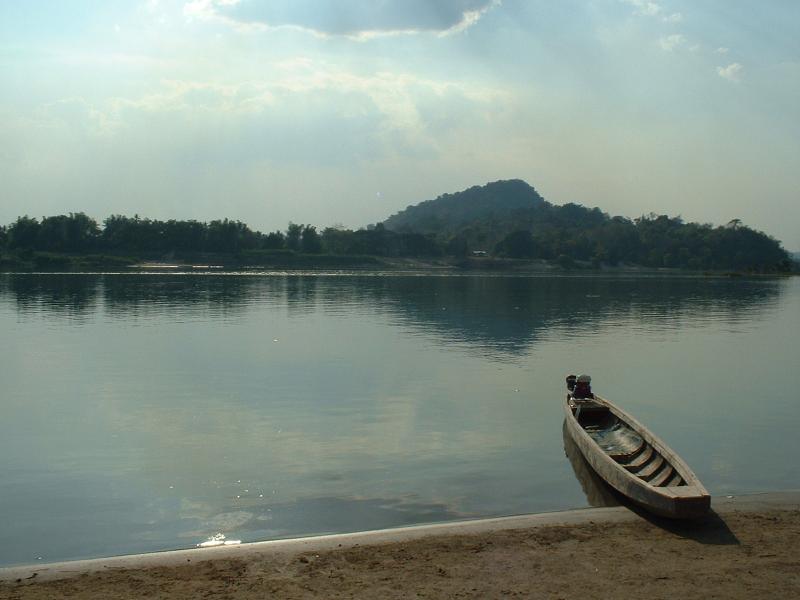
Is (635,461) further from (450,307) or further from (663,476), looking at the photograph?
(450,307)

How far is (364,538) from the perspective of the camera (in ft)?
52.0

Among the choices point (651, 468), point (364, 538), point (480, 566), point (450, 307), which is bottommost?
point (364, 538)

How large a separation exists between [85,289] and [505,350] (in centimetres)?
7734

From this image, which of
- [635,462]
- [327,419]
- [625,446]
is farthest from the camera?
[327,419]

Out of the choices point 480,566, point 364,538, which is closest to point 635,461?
point 480,566

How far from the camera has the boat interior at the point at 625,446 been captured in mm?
18380

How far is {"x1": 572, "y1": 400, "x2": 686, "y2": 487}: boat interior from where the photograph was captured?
1838cm

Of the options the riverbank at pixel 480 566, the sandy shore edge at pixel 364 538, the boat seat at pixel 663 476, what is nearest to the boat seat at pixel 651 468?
the boat seat at pixel 663 476

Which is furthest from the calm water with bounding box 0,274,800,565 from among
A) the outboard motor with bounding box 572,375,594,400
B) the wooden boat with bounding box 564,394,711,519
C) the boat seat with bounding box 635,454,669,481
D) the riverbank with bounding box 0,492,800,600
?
the riverbank with bounding box 0,492,800,600

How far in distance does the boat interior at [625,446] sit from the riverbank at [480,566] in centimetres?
171

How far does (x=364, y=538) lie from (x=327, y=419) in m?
13.1

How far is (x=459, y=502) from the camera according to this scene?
1922 centimetres

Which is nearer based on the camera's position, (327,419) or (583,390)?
(583,390)

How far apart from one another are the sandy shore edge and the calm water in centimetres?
122
